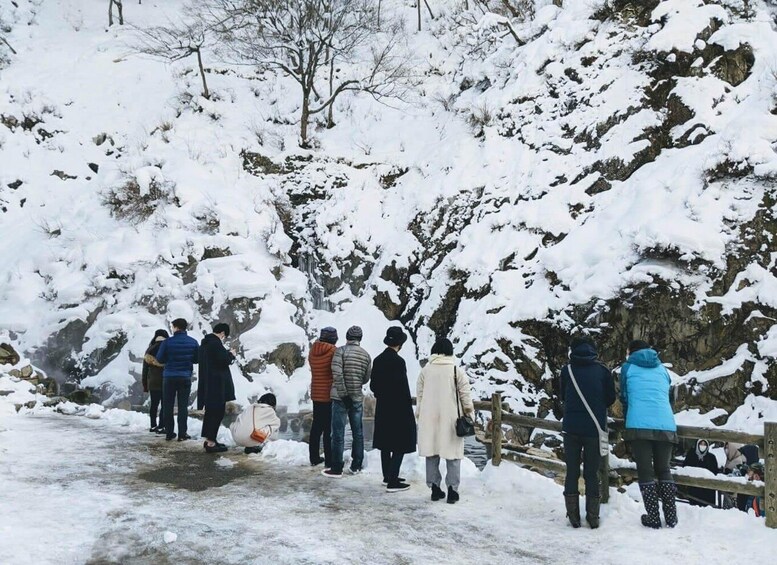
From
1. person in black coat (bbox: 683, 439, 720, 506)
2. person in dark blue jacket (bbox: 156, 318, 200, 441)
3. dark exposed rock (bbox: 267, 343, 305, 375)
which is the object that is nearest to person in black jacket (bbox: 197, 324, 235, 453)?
person in dark blue jacket (bbox: 156, 318, 200, 441)

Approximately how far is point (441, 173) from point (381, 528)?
13543 mm

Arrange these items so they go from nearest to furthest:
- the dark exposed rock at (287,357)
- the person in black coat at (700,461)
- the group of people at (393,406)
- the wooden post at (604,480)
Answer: the wooden post at (604,480) → the group of people at (393,406) → the person in black coat at (700,461) → the dark exposed rock at (287,357)

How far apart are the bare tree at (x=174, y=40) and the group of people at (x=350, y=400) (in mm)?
17468

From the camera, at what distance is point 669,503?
534 centimetres

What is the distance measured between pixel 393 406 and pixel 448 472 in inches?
35.6

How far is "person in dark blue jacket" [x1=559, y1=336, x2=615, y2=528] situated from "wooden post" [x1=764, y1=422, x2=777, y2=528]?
4.33ft

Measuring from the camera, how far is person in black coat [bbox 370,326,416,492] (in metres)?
6.57

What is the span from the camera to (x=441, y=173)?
17.7 metres

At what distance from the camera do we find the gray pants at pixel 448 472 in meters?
6.25

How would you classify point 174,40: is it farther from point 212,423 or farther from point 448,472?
point 448,472

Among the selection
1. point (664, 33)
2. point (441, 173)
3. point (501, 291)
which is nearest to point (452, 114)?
point (441, 173)

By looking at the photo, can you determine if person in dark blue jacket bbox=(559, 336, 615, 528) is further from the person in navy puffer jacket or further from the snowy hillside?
the snowy hillside

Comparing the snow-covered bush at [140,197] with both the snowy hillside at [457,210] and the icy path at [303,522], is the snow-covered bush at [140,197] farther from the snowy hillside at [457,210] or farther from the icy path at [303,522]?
the icy path at [303,522]

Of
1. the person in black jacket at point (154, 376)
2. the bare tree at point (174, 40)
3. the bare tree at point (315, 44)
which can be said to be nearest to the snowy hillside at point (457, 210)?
the bare tree at point (315, 44)
